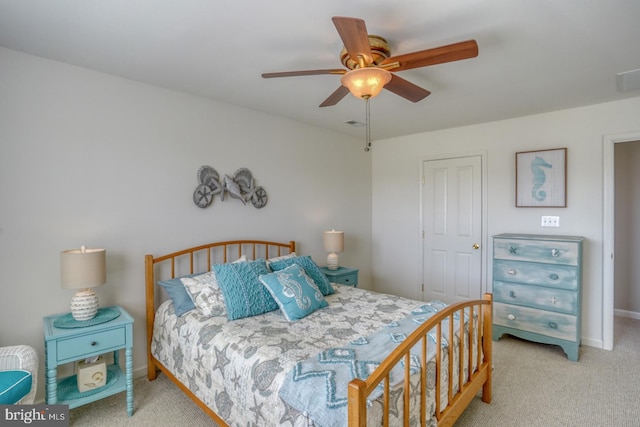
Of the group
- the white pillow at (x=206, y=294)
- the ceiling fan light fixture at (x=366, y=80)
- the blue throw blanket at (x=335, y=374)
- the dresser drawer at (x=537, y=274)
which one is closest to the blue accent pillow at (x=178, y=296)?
the white pillow at (x=206, y=294)

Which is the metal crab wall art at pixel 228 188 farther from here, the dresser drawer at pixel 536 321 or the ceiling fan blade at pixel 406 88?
the dresser drawer at pixel 536 321

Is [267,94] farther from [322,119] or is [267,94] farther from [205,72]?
[322,119]

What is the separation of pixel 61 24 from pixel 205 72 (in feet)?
2.84

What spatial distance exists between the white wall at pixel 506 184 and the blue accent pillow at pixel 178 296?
3.05m

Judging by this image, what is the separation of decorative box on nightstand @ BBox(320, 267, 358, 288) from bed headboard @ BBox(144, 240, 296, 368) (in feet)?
1.99

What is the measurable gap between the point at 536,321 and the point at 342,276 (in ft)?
6.38

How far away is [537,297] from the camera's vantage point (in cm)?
323

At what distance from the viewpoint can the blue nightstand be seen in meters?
2.00

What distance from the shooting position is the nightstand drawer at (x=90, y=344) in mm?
2033

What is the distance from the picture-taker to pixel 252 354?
1.82m

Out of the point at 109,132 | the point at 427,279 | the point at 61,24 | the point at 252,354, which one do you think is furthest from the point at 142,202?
the point at 427,279

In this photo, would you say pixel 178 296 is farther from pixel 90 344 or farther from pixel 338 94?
pixel 338 94

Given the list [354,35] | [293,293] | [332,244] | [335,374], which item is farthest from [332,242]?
[354,35]

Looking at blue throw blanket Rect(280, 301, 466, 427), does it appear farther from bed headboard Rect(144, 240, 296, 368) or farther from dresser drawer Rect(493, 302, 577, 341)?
dresser drawer Rect(493, 302, 577, 341)
